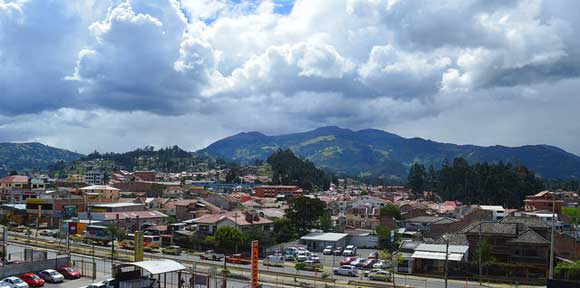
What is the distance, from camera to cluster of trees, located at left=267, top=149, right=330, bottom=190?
158 metres

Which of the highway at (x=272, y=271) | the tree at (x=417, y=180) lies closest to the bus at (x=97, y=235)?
the highway at (x=272, y=271)

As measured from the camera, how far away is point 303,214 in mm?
63938

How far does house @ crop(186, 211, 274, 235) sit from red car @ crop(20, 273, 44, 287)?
2615 centimetres

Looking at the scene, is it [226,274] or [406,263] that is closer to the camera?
[226,274]

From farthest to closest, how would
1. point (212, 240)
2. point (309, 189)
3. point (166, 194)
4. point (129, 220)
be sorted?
1. point (309, 189)
2. point (166, 194)
3. point (129, 220)
4. point (212, 240)

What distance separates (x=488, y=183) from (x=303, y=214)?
66561mm

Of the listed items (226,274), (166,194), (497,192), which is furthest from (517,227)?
(166,194)

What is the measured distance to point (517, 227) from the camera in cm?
5112

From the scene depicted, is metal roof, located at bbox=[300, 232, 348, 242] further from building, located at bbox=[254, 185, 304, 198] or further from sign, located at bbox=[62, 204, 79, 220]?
building, located at bbox=[254, 185, 304, 198]

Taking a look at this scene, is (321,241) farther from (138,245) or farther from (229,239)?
(138,245)

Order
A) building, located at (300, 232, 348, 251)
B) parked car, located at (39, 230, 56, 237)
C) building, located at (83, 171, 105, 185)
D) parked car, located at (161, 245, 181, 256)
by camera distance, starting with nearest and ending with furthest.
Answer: parked car, located at (161, 245, 181, 256) → building, located at (300, 232, 348, 251) → parked car, located at (39, 230, 56, 237) → building, located at (83, 171, 105, 185)

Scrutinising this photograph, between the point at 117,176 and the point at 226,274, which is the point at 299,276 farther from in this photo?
the point at 117,176

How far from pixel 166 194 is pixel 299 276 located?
78.7m

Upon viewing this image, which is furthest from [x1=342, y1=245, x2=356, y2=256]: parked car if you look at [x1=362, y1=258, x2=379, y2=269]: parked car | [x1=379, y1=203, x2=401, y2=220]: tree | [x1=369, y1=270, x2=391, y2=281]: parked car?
[x1=379, y1=203, x2=401, y2=220]: tree
